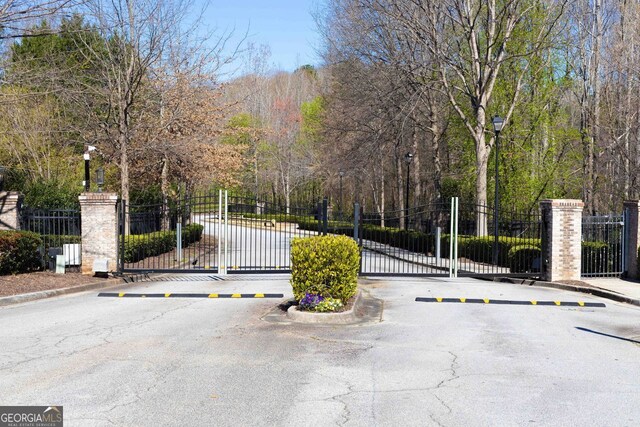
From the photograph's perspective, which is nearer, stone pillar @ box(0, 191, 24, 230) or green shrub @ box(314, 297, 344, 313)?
green shrub @ box(314, 297, 344, 313)

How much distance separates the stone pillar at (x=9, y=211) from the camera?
18.9 m

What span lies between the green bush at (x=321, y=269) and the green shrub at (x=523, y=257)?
9599 millimetres

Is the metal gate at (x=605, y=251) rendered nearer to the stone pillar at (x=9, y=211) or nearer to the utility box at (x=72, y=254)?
the utility box at (x=72, y=254)

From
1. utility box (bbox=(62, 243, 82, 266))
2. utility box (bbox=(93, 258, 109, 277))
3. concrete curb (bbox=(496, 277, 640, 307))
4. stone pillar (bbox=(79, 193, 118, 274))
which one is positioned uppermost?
stone pillar (bbox=(79, 193, 118, 274))

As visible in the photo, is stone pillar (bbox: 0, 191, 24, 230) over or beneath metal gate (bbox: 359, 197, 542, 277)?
over

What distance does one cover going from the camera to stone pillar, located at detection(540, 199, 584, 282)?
57.6ft

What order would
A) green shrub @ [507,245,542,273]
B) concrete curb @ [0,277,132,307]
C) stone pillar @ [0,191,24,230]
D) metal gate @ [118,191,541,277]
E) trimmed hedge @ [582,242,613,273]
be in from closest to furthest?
concrete curb @ [0,277,132,307], metal gate @ [118,191,541,277], stone pillar @ [0,191,24,230], trimmed hedge @ [582,242,613,273], green shrub @ [507,245,542,273]

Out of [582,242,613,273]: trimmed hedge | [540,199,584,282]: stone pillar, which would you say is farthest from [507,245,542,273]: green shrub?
[540,199,584,282]: stone pillar

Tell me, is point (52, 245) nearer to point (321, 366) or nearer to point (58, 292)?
point (58, 292)

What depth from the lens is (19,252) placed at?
1703 cm

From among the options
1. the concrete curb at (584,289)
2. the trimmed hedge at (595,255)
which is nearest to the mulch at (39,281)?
the concrete curb at (584,289)

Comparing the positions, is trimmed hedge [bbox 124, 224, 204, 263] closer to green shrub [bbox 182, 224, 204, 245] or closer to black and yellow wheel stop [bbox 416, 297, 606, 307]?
green shrub [bbox 182, 224, 204, 245]

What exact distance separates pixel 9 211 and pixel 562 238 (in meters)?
15.5

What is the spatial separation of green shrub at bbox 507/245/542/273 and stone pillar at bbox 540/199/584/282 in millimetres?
2145
